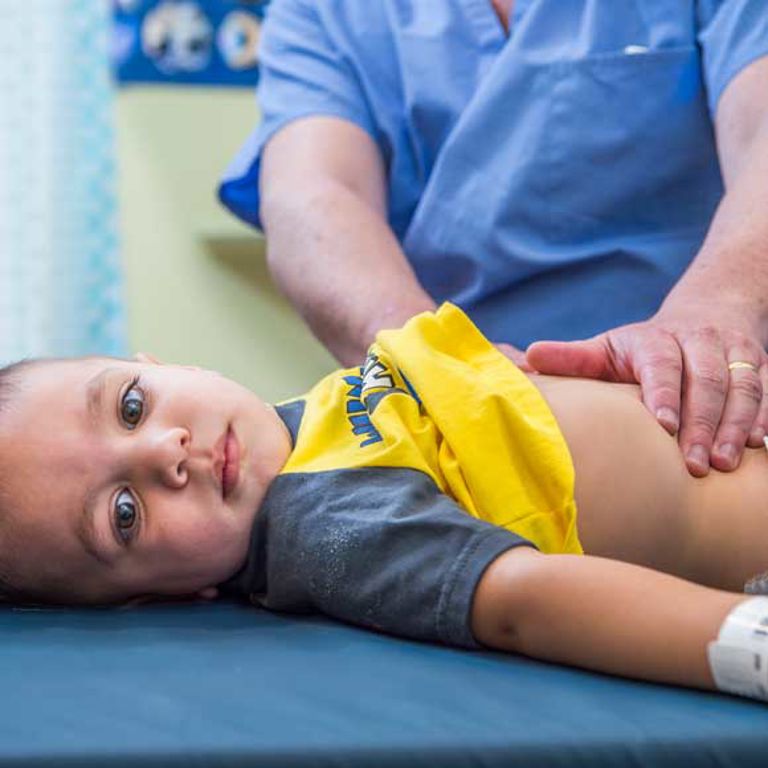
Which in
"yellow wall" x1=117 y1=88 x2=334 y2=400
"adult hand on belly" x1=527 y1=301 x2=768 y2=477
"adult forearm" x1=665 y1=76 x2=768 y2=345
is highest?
"adult forearm" x1=665 y1=76 x2=768 y2=345

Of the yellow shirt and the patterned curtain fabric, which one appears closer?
the yellow shirt

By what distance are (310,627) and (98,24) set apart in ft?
6.89

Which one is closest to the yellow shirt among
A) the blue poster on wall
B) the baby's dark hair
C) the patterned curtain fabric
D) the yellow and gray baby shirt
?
the yellow and gray baby shirt

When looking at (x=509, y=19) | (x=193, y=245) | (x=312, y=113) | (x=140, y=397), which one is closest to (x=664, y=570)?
(x=140, y=397)

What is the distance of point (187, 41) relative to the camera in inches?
113

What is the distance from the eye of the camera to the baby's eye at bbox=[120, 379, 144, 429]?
1.12 meters

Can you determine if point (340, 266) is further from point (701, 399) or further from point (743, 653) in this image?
point (743, 653)

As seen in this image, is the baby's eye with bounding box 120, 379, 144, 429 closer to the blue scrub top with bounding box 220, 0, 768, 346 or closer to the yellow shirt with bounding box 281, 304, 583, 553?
the yellow shirt with bounding box 281, 304, 583, 553

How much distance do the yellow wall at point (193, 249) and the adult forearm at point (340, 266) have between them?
42.8 inches

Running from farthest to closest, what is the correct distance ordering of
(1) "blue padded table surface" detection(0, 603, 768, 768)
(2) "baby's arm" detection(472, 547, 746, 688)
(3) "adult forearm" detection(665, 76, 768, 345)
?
(3) "adult forearm" detection(665, 76, 768, 345)
(2) "baby's arm" detection(472, 547, 746, 688)
(1) "blue padded table surface" detection(0, 603, 768, 768)

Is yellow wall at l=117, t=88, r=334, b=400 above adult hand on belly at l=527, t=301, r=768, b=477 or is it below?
below

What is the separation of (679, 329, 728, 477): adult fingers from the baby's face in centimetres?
33

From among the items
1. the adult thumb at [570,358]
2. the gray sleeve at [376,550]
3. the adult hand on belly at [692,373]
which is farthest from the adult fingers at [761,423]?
the gray sleeve at [376,550]

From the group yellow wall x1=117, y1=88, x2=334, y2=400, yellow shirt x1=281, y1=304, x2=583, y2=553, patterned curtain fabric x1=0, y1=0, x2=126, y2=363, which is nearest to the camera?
yellow shirt x1=281, y1=304, x2=583, y2=553
